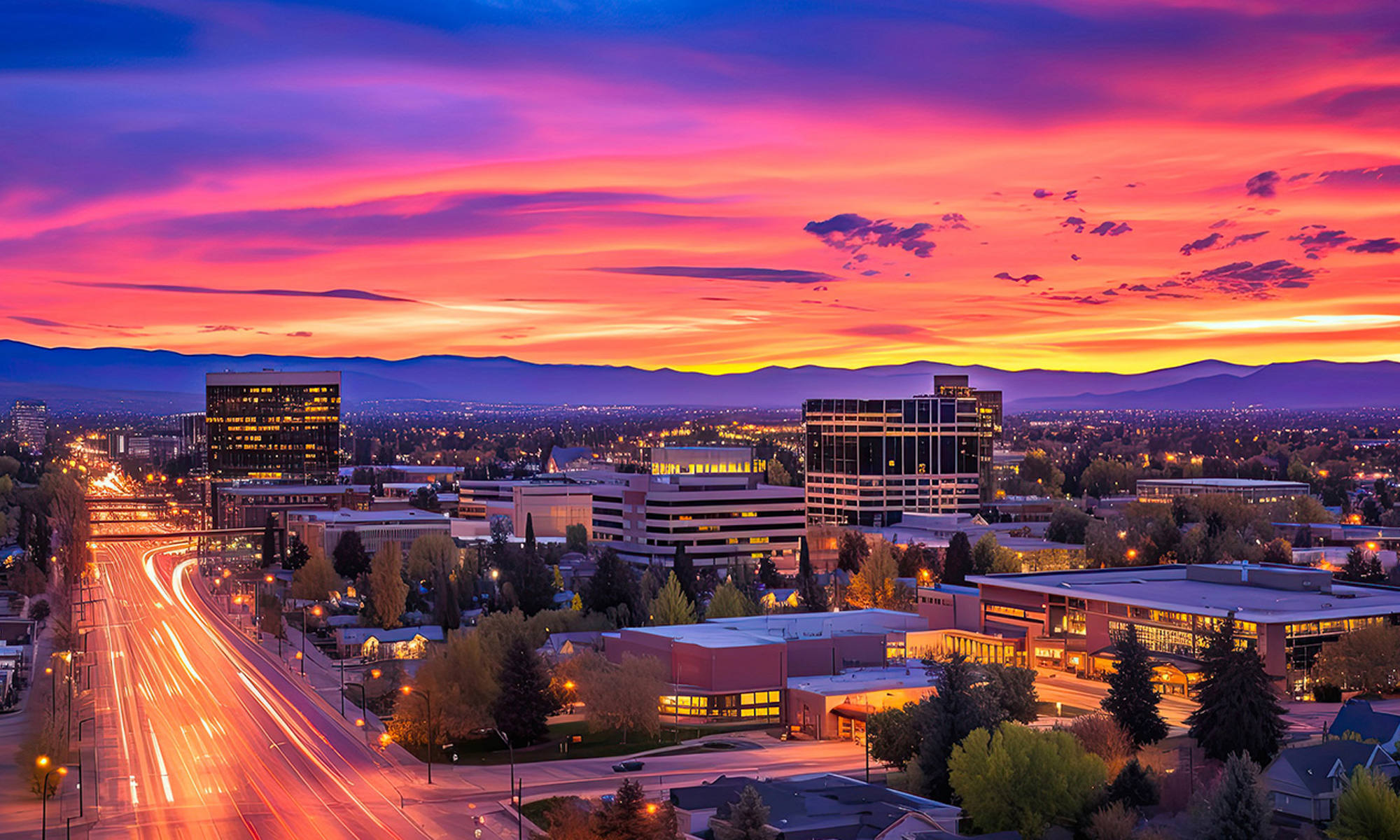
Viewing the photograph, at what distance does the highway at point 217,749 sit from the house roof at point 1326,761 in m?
31.3

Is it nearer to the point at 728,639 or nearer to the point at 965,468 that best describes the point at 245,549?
the point at 965,468

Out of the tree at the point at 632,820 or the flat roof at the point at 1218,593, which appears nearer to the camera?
the tree at the point at 632,820

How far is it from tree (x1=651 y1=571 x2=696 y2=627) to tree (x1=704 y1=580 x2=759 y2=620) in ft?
8.07

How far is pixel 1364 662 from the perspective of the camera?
278 feet

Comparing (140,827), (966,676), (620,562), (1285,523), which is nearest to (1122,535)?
(1285,523)

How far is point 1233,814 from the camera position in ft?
169

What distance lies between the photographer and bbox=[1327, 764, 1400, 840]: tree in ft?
173

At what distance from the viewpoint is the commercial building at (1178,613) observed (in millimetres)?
87625

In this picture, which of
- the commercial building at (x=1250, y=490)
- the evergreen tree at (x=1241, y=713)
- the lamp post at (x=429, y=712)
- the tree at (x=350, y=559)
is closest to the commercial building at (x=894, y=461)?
the commercial building at (x=1250, y=490)

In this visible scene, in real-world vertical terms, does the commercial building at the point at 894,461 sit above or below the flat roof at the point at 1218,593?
above

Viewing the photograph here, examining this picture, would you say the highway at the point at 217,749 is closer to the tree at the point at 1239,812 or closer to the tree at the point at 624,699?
the tree at the point at 624,699

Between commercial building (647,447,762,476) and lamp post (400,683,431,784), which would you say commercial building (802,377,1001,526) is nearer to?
commercial building (647,447,762,476)

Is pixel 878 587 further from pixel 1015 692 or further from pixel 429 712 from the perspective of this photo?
pixel 429 712

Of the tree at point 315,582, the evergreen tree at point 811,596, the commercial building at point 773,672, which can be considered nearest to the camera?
the commercial building at point 773,672
